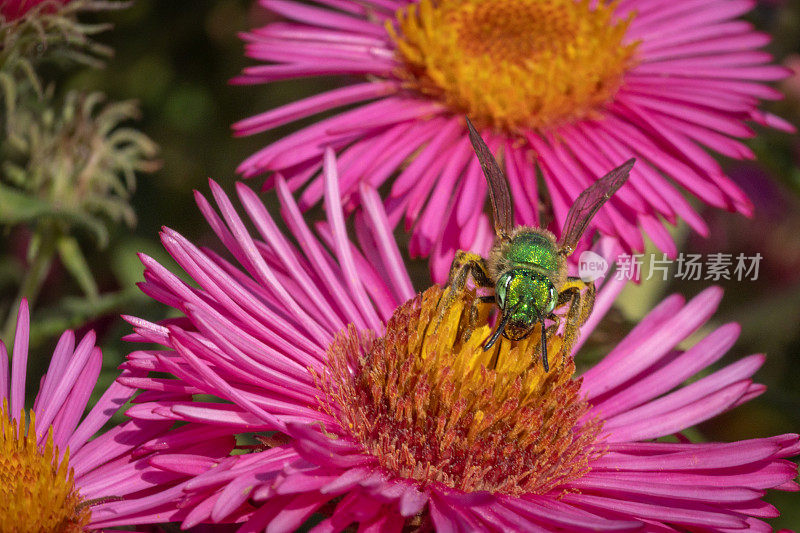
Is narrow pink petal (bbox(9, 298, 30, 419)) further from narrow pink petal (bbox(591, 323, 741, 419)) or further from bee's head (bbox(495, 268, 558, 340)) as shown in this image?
narrow pink petal (bbox(591, 323, 741, 419))

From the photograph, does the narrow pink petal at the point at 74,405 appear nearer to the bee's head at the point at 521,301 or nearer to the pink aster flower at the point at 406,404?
the pink aster flower at the point at 406,404

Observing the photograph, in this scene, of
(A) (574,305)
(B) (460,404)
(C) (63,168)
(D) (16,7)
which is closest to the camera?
(B) (460,404)

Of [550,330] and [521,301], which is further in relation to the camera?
[550,330]

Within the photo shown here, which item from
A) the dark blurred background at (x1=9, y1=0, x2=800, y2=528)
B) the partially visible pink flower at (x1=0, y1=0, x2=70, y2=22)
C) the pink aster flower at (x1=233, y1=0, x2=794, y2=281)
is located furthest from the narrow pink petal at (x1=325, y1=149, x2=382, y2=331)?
the dark blurred background at (x1=9, y1=0, x2=800, y2=528)

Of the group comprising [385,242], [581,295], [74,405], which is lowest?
[74,405]

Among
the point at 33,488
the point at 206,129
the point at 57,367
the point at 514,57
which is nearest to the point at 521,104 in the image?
the point at 514,57

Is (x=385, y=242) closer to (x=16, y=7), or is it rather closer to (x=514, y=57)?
(x=514, y=57)

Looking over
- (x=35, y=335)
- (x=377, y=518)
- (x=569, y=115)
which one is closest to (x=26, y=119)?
(x=35, y=335)
